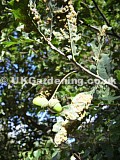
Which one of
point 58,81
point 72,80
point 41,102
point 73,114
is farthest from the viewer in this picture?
point 72,80

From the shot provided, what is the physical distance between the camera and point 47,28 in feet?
4.51

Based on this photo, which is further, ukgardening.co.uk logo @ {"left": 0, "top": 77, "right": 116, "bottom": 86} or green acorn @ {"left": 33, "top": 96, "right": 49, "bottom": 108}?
ukgardening.co.uk logo @ {"left": 0, "top": 77, "right": 116, "bottom": 86}

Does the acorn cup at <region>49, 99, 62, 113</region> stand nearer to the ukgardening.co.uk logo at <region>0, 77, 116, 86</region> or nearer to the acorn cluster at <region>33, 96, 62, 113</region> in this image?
the acorn cluster at <region>33, 96, 62, 113</region>

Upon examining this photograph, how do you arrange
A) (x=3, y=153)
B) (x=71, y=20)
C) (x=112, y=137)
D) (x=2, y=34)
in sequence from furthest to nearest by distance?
(x=3, y=153), (x=2, y=34), (x=112, y=137), (x=71, y=20)

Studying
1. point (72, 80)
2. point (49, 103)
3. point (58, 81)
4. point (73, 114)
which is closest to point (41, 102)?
point (49, 103)

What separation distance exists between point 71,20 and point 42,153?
4.14 feet

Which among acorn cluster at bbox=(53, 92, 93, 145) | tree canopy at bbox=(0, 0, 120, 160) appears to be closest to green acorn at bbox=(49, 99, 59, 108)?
tree canopy at bbox=(0, 0, 120, 160)

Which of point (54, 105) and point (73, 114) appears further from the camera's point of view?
point (54, 105)

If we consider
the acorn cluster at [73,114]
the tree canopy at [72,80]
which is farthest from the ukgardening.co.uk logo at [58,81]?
the acorn cluster at [73,114]

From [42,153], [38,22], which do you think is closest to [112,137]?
[38,22]

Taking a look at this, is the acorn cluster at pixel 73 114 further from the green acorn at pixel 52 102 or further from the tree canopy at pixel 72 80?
the green acorn at pixel 52 102

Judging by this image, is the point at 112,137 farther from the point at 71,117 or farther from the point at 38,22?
the point at 38,22

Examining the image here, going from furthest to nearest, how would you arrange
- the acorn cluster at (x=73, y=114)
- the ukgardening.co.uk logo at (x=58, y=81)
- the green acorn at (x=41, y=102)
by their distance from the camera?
1. the ukgardening.co.uk logo at (x=58, y=81)
2. the green acorn at (x=41, y=102)
3. the acorn cluster at (x=73, y=114)

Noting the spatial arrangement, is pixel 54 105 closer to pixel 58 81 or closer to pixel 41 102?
pixel 41 102
